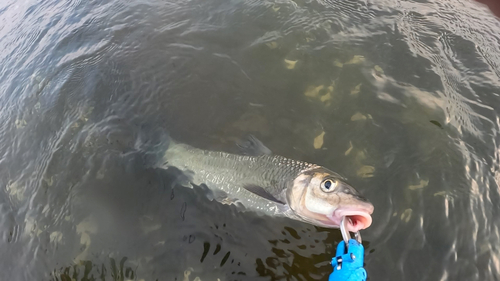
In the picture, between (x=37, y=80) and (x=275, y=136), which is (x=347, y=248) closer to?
(x=275, y=136)

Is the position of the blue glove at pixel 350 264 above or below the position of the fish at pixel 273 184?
above

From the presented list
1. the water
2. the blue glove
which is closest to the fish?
the water

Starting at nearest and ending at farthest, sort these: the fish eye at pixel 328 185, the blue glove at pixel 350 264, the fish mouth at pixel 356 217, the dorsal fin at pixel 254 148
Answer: the blue glove at pixel 350 264 → the fish mouth at pixel 356 217 → the fish eye at pixel 328 185 → the dorsal fin at pixel 254 148

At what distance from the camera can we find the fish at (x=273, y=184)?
3.76 metres

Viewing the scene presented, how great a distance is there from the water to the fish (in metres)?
0.26

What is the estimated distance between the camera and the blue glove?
2.86 m

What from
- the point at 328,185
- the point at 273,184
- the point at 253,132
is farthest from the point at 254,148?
the point at 328,185

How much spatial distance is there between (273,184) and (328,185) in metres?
0.95

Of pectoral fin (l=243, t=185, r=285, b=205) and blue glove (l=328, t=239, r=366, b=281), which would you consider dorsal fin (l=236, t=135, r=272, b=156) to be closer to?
pectoral fin (l=243, t=185, r=285, b=205)

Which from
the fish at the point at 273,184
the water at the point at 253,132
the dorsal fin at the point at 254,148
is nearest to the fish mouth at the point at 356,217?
the fish at the point at 273,184

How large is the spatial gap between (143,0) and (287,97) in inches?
279

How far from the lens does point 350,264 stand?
9.66 ft

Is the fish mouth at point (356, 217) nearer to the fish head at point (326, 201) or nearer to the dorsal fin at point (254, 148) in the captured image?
the fish head at point (326, 201)

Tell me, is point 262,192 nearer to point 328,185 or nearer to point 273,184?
point 273,184
